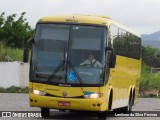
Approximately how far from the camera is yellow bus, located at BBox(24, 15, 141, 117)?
60.3 ft

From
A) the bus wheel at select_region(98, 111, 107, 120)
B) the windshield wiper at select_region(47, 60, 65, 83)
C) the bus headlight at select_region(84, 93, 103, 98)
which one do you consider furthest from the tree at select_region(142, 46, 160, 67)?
the bus headlight at select_region(84, 93, 103, 98)

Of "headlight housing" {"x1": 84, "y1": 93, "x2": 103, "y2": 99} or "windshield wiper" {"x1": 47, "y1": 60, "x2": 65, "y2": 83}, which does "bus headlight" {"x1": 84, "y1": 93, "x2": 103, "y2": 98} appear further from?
"windshield wiper" {"x1": 47, "y1": 60, "x2": 65, "y2": 83}

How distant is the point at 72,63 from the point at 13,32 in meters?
42.6

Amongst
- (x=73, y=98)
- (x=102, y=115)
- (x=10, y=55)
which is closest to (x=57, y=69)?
(x=73, y=98)

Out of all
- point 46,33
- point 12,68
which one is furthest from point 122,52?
point 12,68

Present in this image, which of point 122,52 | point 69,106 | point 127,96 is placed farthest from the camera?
point 127,96

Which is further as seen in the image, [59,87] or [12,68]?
[12,68]

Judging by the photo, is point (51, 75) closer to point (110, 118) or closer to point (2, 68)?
point (110, 118)

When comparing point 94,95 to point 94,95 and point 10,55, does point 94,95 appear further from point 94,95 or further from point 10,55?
point 10,55

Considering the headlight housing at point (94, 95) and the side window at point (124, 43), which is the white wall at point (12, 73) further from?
the headlight housing at point (94, 95)

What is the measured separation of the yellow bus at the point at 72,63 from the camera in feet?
60.3

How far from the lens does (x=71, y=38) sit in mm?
18938

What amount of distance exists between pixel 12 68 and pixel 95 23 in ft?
76.7

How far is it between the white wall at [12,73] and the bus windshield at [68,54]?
2280cm
